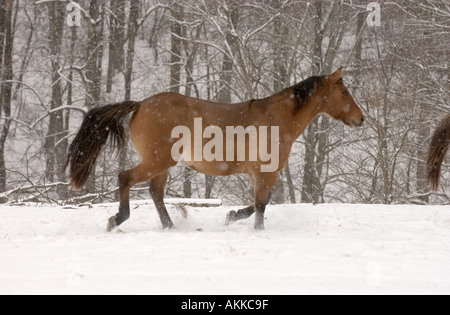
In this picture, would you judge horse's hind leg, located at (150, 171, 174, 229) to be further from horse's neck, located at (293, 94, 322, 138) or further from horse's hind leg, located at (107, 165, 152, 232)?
horse's neck, located at (293, 94, 322, 138)

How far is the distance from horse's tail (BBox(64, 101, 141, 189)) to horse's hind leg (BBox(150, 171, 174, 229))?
64cm

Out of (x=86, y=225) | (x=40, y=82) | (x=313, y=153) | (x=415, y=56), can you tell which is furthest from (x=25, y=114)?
(x=86, y=225)

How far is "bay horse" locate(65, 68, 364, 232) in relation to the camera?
6570 millimetres

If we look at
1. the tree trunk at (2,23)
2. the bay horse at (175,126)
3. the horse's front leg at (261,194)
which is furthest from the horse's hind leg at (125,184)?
the tree trunk at (2,23)

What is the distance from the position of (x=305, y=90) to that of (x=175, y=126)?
5.89ft

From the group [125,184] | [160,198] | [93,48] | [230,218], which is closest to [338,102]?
[230,218]

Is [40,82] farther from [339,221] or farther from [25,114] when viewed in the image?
[339,221]

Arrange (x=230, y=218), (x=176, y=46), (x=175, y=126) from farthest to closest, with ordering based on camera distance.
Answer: (x=176, y=46) → (x=230, y=218) → (x=175, y=126)

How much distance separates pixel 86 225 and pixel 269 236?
2597 millimetres

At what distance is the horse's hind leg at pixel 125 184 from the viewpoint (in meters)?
6.52

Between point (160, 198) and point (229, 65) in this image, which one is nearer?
point (160, 198)

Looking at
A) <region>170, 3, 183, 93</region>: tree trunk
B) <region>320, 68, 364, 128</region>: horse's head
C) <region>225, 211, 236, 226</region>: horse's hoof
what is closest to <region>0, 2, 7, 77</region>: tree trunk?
<region>170, 3, 183, 93</region>: tree trunk

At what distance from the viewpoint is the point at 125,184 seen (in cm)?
657

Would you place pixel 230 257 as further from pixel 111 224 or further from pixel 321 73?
pixel 321 73
